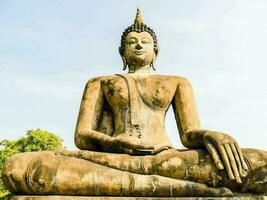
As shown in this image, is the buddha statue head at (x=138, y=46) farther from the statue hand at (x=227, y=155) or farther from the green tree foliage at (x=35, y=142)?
the green tree foliage at (x=35, y=142)

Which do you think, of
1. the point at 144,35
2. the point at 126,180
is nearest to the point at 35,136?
the point at 144,35

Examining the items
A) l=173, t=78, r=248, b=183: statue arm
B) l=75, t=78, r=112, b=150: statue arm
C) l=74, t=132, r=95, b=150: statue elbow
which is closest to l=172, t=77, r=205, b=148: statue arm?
l=173, t=78, r=248, b=183: statue arm

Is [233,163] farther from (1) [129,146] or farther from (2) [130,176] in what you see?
(1) [129,146]

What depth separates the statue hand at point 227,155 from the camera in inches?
222

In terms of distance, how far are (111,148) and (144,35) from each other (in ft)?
7.28

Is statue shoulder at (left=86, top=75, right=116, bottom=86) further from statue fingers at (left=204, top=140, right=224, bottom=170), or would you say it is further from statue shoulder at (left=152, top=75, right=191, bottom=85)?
statue fingers at (left=204, top=140, right=224, bottom=170)

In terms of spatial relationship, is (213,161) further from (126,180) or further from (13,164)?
(13,164)

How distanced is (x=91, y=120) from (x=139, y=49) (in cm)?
144

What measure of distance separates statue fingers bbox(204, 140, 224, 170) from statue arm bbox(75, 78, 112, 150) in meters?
1.34

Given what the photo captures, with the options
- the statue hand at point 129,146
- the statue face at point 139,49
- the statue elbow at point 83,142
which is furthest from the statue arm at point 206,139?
the statue elbow at point 83,142

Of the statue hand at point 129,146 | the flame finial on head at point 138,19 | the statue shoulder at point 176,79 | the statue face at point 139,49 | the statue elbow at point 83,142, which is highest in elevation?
the flame finial on head at point 138,19

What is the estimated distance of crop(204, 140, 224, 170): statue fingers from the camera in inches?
224

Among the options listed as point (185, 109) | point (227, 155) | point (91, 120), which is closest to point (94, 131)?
point (91, 120)

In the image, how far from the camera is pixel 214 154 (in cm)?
577
